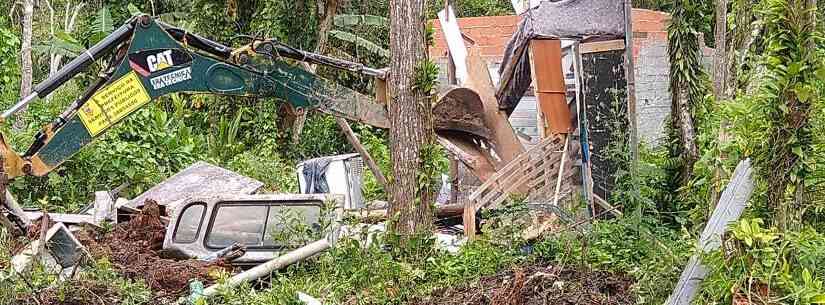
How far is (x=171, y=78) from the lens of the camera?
7410 millimetres

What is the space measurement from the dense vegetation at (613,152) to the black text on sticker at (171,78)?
1.47 meters

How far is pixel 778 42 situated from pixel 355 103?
4298 millimetres

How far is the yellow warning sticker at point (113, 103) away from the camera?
7105mm

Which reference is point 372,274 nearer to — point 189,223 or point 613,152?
point 189,223

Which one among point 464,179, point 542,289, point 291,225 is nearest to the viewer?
point 542,289

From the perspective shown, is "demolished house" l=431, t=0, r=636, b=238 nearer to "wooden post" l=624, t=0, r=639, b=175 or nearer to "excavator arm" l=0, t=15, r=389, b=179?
"wooden post" l=624, t=0, r=639, b=175

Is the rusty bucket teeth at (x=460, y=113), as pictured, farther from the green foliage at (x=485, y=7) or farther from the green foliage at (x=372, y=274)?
the green foliage at (x=485, y=7)

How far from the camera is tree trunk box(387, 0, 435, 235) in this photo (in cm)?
819

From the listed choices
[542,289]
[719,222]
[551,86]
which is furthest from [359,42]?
[719,222]

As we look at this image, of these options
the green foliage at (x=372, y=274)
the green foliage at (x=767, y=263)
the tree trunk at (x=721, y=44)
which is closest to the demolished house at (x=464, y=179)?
the green foliage at (x=372, y=274)

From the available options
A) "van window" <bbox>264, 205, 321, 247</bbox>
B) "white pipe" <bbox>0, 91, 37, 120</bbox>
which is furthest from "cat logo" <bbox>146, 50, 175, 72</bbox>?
"van window" <bbox>264, 205, 321, 247</bbox>

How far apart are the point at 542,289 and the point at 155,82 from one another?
3.39 meters

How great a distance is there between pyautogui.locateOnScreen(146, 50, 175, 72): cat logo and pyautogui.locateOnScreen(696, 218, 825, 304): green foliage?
4.53m

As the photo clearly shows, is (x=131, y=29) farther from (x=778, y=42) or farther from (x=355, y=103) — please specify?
(x=778, y=42)
